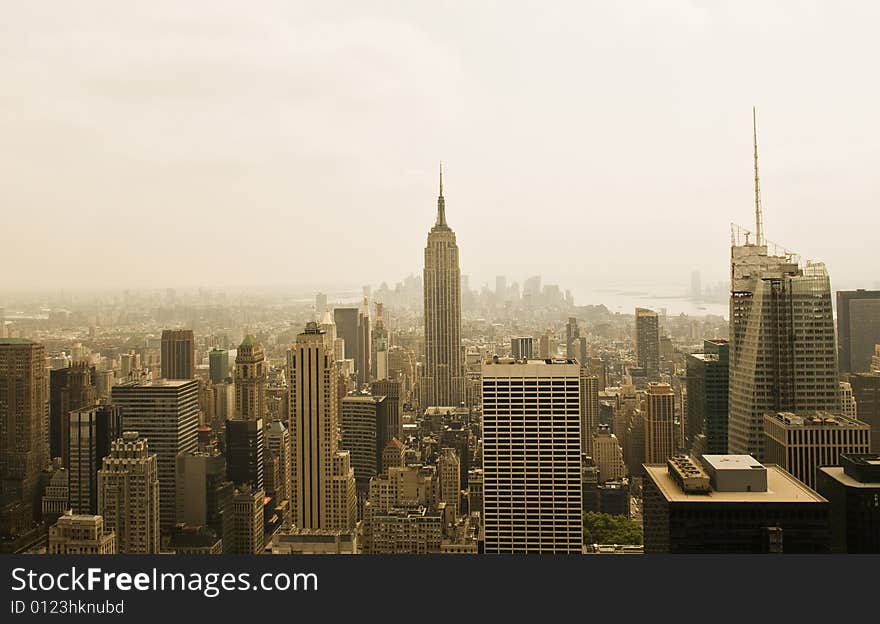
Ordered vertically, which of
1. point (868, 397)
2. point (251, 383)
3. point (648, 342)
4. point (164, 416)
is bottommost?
point (164, 416)

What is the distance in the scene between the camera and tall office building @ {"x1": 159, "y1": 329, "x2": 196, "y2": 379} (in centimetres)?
431

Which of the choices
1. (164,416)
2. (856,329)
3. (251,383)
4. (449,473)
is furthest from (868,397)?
(164,416)

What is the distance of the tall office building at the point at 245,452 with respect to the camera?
5035 mm

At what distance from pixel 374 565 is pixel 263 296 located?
84.6 inches

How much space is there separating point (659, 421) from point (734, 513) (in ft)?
7.13

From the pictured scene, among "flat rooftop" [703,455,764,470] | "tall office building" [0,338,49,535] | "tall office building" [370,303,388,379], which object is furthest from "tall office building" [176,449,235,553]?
"flat rooftop" [703,455,764,470]

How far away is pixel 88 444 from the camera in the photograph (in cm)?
471

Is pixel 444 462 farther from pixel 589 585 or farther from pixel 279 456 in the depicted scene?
pixel 589 585

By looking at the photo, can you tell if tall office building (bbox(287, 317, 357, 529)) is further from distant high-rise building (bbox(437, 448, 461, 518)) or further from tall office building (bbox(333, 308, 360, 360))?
distant high-rise building (bbox(437, 448, 461, 518))

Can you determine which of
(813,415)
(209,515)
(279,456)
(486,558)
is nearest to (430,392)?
(279,456)

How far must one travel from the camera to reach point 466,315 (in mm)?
5047

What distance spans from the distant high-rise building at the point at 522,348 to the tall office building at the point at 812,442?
174cm

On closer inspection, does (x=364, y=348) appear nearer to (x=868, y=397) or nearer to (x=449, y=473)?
(x=449, y=473)

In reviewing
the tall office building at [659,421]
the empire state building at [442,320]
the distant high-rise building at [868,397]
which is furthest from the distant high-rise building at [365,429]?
the distant high-rise building at [868,397]
